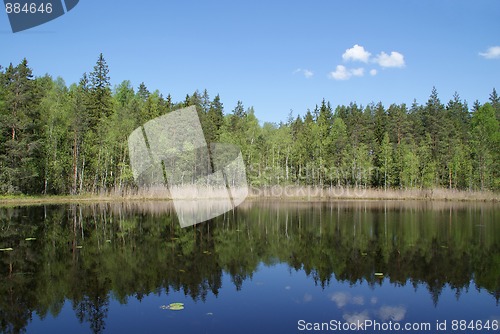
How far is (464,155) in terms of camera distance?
173 ft

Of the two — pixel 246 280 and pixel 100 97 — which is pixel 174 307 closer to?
pixel 246 280

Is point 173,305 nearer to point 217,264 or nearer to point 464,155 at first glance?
point 217,264

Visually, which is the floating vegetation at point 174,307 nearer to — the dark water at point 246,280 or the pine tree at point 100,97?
the dark water at point 246,280

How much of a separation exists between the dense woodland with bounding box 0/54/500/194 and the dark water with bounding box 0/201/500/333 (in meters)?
23.3

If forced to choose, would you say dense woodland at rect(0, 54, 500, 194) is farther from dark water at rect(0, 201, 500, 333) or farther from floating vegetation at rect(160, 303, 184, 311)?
floating vegetation at rect(160, 303, 184, 311)

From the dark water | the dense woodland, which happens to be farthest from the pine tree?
the dark water

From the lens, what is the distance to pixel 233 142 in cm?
4741

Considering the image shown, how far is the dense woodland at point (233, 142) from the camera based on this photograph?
35.6 metres

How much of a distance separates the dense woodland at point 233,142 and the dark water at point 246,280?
23259 millimetres

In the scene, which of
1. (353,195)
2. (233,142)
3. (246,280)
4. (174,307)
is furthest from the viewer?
(233,142)

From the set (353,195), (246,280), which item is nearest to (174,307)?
(246,280)

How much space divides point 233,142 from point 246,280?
38605 mm

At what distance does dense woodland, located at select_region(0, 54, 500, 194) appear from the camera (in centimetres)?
3556

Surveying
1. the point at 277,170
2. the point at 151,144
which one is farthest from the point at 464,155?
the point at 151,144
